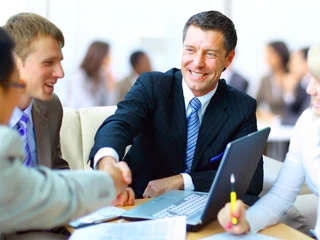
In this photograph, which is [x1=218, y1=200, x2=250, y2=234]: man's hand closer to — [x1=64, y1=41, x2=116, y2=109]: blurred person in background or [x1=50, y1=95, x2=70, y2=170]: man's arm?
[x1=50, y1=95, x2=70, y2=170]: man's arm

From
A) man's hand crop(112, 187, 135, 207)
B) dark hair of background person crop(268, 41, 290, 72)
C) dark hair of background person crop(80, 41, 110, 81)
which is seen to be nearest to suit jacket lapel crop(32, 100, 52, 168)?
man's hand crop(112, 187, 135, 207)

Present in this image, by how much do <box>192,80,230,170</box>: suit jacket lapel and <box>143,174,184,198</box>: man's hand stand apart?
147 mm

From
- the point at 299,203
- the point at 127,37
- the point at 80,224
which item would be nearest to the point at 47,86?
the point at 80,224

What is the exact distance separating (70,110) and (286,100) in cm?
297

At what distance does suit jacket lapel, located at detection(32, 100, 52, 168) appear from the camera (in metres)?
1.94

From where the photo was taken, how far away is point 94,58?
4738 mm

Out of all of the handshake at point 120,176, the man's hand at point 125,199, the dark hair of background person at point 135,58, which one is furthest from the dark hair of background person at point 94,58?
the man's hand at point 125,199

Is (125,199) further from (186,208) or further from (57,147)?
(57,147)

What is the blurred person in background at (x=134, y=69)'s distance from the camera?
4.81 m

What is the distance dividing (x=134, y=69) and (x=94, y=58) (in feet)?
1.38

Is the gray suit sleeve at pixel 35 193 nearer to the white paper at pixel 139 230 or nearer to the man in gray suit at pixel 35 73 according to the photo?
the white paper at pixel 139 230

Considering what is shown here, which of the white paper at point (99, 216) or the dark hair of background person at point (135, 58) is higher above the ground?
the dark hair of background person at point (135, 58)

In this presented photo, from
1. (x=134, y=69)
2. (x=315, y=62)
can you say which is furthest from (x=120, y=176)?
(x=134, y=69)

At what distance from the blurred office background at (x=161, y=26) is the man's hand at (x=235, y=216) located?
10.9 ft
